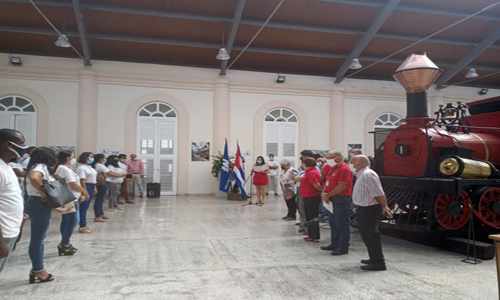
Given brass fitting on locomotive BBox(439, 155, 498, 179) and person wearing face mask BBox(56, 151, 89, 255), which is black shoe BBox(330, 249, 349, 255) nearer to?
brass fitting on locomotive BBox(439, 155, 498, 179)

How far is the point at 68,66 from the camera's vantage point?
41.8 ft

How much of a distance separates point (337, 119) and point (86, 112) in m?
9.39

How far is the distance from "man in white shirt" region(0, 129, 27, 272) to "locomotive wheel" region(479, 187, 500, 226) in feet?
19.2

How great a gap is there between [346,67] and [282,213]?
7023 mm

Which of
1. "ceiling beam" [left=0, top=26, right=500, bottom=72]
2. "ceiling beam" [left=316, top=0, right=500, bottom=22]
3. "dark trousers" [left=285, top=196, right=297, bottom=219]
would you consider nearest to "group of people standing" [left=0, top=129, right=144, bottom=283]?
"dark trousers" [left=285, top=196, right=297, bottom=219]

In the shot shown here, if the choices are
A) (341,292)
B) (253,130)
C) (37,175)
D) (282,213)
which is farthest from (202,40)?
(341,292)

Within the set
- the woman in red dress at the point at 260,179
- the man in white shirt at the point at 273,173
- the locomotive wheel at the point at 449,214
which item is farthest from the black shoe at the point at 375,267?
the man in white shirt at the point at 273,173

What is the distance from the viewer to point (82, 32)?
1100 centimetres

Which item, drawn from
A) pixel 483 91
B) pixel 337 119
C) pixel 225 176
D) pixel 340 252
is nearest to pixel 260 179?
pixel 225 176

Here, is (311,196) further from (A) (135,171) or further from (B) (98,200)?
(A) (135,171)

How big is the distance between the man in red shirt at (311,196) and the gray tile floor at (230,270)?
0.84 ft

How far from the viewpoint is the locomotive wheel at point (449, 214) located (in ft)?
18.2

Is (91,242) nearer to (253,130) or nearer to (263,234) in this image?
(263,234)

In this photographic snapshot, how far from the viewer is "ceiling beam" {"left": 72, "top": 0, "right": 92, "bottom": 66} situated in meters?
10.2
